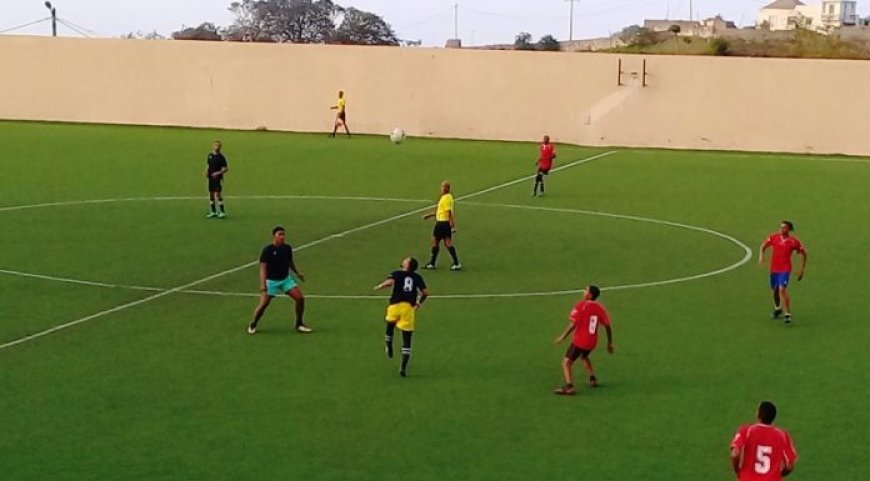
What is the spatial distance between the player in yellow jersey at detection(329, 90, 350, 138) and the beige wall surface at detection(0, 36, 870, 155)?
504 millimetres

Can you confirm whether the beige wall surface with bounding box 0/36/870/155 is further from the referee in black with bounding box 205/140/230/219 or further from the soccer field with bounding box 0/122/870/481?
the referee in black with bounding box 205/140/230/219

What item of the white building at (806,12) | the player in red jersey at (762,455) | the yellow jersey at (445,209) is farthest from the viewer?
the white building at (806,12)

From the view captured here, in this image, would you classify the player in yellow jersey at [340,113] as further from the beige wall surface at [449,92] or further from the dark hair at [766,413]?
the dark hair at [766,413]

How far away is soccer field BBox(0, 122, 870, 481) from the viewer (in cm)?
1616

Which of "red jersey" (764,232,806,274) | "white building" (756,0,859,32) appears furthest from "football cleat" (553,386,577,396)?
"white building" (756,0,859,32)

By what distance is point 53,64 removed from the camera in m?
68.0

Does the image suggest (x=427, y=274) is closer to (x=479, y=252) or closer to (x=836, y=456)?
(x=479, y=252)

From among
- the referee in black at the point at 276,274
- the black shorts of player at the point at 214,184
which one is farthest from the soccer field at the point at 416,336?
the black shorts of player at the point at 214,184

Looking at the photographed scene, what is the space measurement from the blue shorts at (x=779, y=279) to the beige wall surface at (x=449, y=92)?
118 feet

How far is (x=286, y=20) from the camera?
106812 millimetres

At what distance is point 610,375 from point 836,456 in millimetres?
4484

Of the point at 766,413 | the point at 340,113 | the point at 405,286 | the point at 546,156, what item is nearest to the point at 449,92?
the point at 340,113

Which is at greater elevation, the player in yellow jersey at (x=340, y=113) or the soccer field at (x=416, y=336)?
the player in yellow jersey at (x=340, y=113)

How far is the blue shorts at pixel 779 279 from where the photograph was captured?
23.8m
